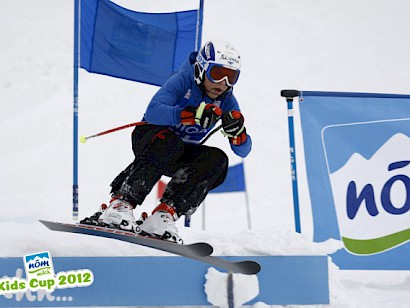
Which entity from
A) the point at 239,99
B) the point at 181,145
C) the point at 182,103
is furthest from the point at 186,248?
the point at 239,99

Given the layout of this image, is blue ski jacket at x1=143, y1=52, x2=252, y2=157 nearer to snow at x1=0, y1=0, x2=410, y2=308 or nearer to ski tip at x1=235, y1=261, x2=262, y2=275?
snow at x1=0, y1=0, x2=410, y2=308

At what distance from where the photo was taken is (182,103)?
13.1 feet

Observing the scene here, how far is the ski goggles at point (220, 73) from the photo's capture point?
381cm

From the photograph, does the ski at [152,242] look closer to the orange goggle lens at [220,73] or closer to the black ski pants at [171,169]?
the black ski pants at [171,169]

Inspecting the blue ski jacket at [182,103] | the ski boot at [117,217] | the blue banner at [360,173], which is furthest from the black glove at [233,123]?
the blue banner at [360,173]

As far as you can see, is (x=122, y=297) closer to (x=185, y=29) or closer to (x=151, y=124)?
(x=151, y=124)

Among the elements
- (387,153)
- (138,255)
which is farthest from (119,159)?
(138,255)

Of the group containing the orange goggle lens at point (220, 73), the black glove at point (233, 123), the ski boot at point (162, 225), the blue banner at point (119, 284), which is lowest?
the blue banner at point (119, 284)

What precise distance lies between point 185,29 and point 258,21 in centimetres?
1273

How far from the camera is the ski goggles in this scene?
3.81 meters

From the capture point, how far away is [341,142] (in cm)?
488

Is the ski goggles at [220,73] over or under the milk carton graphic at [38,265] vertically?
over

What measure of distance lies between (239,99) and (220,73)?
1063 centimetres

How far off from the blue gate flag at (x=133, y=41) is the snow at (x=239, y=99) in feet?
6.53
